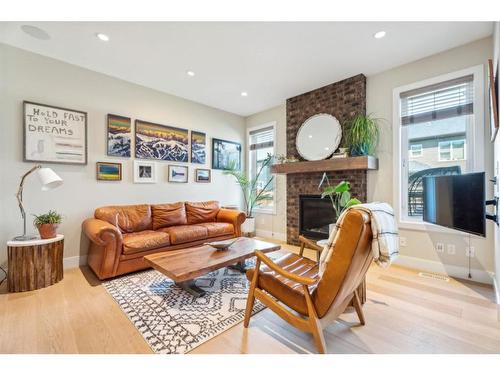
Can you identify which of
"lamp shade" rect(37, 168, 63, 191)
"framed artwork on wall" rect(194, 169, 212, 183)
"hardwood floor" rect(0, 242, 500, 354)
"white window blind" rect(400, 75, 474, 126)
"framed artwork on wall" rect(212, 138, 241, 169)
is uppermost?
"white window blind" rect(400, 75, 474, 126)

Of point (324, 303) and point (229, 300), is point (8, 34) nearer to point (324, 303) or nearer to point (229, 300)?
point (229, 300)

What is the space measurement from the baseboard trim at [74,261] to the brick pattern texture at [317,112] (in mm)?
3289

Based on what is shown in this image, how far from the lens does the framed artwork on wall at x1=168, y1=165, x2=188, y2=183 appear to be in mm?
3996

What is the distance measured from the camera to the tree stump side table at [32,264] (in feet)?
7.50

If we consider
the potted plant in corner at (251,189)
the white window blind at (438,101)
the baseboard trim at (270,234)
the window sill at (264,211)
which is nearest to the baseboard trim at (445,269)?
the white window blind at (438,101)

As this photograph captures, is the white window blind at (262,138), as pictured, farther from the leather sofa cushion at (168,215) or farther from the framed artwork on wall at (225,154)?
the leather sofa cushion at (168,215)

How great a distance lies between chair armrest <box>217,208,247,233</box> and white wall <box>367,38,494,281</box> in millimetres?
2086

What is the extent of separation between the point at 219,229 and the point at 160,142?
182 cm

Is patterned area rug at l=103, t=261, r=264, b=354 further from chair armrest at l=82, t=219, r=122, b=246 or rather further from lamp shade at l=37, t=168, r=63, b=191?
lamp shade at l=37, t=168, r=63, b=191

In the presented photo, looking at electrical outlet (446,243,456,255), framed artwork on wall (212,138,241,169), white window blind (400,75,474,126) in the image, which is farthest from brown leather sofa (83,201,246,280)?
white window blind (400,75,474,126)

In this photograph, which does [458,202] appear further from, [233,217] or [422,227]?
[233,217]

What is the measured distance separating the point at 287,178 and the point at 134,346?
3514mm

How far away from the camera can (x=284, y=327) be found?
1730 millimetres

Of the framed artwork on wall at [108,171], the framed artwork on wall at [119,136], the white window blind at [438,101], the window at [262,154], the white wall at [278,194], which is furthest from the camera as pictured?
the window at [262,154]
